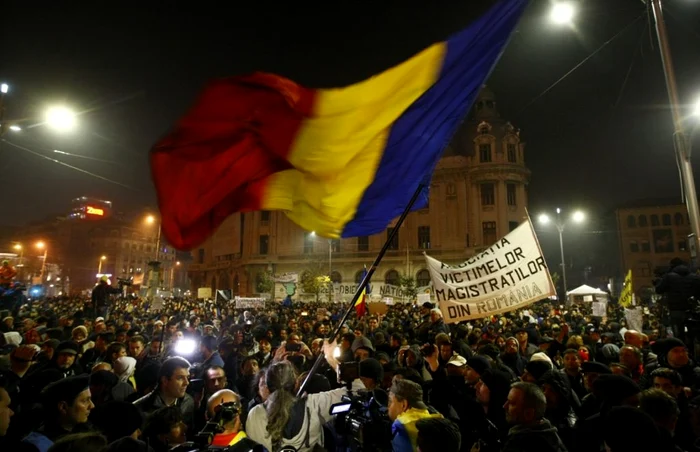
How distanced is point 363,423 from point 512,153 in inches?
2186

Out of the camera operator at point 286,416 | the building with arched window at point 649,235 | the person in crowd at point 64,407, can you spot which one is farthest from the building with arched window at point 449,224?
the person in crowd at point 64,407

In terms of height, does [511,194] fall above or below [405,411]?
above

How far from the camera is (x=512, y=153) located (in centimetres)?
5397

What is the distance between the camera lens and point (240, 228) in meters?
66.1

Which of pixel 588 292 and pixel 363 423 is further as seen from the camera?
pixel 588 292

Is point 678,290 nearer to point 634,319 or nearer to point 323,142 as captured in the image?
point 634,319

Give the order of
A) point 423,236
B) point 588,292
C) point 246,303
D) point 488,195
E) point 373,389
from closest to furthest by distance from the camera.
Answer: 1. point 373,389
2. point 246,303
3. point 588,292
4. point 488,195
5. point 423,236

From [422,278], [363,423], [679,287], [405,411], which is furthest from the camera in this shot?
[422,278]

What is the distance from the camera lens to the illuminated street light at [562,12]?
8461 millimetres

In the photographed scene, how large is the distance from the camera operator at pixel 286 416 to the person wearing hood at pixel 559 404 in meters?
2.09

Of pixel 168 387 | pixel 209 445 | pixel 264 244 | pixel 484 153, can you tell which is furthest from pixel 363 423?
pixel 264 244

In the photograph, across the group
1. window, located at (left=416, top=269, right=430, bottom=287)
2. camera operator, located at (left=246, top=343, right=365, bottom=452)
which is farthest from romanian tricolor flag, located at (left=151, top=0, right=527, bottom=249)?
window, located at (left=416, top=269, right=430, bottom=287)

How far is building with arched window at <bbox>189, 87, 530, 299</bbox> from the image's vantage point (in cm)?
5169

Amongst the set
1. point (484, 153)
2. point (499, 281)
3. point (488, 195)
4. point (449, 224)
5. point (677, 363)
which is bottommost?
point (677, 363)
